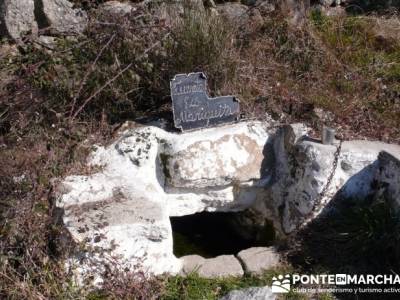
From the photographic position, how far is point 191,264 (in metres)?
3.74

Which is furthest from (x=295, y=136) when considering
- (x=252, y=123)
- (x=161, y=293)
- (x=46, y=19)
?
(x=46, y=19)

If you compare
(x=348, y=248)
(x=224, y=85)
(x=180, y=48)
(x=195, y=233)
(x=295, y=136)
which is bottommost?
(x=195, y=233)

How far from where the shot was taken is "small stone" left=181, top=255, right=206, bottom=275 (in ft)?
12.0

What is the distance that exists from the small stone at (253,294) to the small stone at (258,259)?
0.40m

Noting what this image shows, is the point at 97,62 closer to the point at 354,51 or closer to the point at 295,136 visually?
the point at 295,136

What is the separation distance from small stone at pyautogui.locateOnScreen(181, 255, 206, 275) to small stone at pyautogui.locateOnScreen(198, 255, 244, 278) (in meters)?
0.03

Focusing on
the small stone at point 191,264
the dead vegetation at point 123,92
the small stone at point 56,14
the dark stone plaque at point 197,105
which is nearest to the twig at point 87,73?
the dead vegetation at point 123,92

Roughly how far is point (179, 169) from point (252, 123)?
75cm

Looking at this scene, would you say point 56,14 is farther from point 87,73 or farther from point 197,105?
point 197,105

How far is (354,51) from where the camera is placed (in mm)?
5453

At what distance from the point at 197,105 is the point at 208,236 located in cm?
142

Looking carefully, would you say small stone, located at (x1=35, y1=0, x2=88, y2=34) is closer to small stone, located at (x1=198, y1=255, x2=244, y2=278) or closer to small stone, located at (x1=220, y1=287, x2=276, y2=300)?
small stone, located at (x1=198, y1=255, x2=244, y2=278)

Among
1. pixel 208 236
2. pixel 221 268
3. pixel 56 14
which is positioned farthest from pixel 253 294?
pixel 56 14

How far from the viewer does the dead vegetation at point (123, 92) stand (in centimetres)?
342
